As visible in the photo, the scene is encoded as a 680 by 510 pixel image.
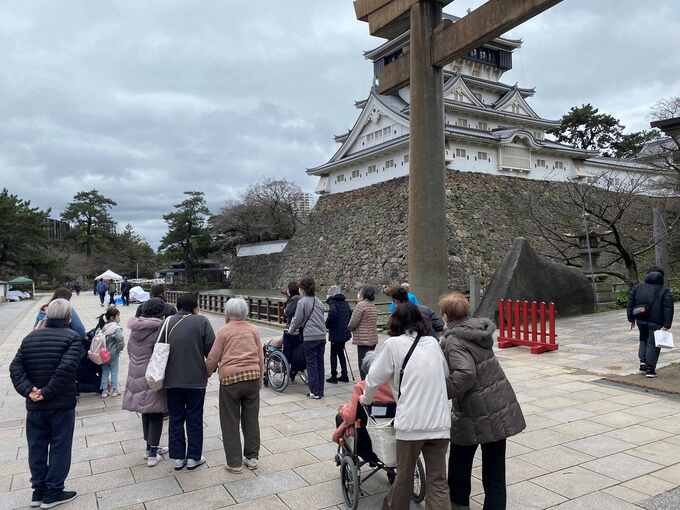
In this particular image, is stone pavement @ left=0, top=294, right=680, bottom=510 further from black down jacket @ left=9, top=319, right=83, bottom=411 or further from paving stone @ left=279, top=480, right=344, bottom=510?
black down jacket @ left=9, top=319, right=83, bottom=411

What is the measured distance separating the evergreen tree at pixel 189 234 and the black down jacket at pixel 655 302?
134 feet

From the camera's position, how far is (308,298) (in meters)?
6.25

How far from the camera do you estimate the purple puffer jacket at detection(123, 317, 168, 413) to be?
161 inches

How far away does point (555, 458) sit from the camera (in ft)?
13.5

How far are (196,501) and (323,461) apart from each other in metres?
1.15

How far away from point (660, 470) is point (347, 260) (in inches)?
993

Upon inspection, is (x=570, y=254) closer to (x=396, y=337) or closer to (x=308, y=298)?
(x=308, y=298)

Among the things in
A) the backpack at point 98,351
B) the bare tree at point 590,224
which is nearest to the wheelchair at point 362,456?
the backpack at point 98,351

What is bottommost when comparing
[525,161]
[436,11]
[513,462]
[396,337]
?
[513,462]

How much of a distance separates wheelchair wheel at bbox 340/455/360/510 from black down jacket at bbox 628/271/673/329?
538 cm

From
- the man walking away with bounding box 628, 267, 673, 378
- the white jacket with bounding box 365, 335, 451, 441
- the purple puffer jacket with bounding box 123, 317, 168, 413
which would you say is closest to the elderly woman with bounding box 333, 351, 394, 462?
the white jacket with bounding box 365, 335, 451, 441

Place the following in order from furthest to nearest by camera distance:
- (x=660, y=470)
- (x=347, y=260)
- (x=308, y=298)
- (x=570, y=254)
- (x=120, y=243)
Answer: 1. (x=120, y=243)
2. (x=347, y=260)
3. (x=570, y=254)
4. (x=308, y=298)
5. (x=660, y=470)

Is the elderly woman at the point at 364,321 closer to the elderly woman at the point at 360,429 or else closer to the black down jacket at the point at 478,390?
the elderly woman at the point at 360,429

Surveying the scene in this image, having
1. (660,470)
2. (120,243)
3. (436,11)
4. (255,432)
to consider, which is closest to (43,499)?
(255,432)
